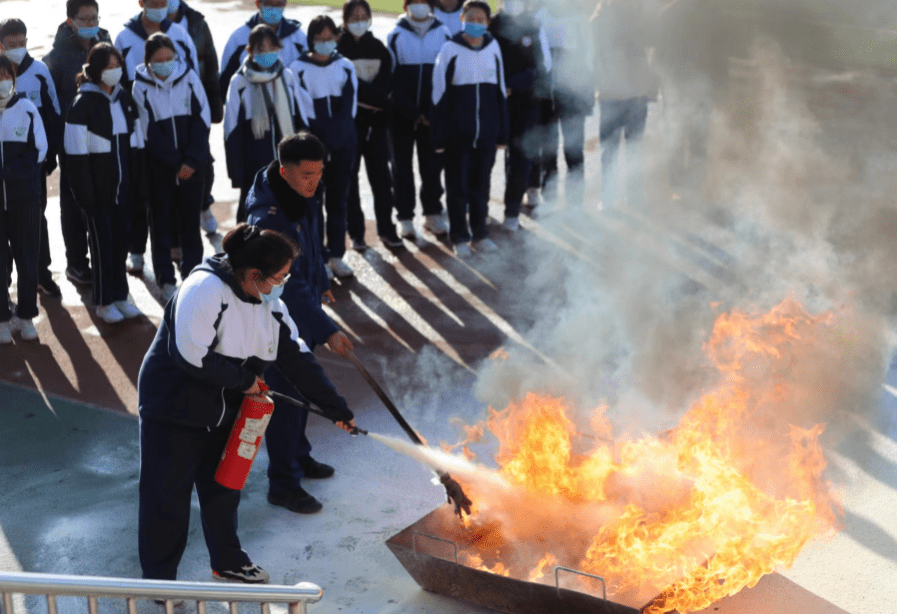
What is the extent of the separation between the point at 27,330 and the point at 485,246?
3.80 meters

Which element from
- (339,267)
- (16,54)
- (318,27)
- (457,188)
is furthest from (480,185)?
(16,54)

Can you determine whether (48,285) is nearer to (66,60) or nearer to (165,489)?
(66,60)

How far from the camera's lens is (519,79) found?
942cm

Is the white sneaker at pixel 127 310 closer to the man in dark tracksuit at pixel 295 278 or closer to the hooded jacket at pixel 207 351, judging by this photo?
the man in dark tracksuit at pixel 295 278

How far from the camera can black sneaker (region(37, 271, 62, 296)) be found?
845 cm

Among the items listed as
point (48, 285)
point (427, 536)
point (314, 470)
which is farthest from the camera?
point (48, 285)

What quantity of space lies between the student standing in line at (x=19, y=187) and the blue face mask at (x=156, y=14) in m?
1.86

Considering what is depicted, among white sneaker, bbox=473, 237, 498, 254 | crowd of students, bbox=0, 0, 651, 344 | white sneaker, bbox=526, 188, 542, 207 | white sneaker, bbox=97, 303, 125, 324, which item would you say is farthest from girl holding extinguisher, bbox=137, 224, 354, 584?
white sneaker, bbox=526, 188, 542, 207

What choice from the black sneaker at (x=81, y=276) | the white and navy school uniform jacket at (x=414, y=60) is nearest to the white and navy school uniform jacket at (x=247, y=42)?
the white and navy school uniform jacket at (x=414, y=60)

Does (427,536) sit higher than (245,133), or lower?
lower

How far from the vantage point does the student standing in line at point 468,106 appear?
28.5ft

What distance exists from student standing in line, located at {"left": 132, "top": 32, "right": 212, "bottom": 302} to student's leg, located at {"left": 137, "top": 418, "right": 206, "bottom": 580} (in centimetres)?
363

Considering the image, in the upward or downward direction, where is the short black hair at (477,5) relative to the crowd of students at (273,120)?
upward

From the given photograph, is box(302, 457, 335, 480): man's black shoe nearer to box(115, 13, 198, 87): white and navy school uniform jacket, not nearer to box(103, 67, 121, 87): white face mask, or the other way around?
box(103, 67, 121, 87): white face mask
